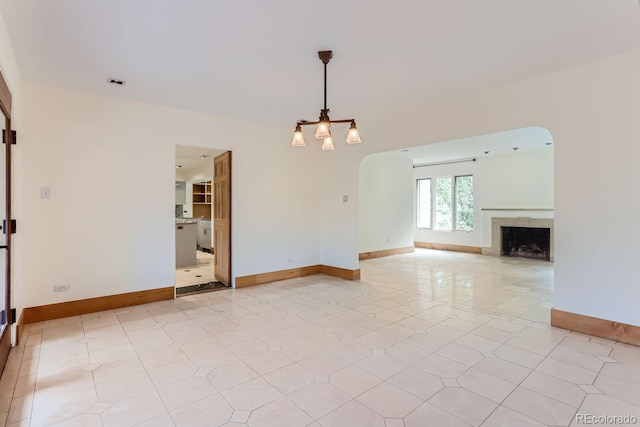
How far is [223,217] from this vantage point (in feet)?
17.3

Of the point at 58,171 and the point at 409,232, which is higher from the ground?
the point at 58,171

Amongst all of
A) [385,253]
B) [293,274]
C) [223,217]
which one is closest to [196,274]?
[223,217]

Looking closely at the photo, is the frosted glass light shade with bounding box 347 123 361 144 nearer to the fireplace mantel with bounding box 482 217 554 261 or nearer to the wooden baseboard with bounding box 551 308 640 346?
the wooden baseboard with bounding box 551 308 640 346

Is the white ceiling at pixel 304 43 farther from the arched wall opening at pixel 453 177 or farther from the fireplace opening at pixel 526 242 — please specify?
the fireplace opening at pixel 526 242

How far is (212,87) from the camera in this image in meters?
3.65

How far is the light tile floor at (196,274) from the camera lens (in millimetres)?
5402

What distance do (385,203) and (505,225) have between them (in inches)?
122

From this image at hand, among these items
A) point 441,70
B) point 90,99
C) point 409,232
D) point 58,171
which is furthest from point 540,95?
point 409,232

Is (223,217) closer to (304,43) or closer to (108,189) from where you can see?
(108,189)

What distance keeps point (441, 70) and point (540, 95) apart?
1166 millimetres

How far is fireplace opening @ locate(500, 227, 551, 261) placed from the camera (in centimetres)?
782

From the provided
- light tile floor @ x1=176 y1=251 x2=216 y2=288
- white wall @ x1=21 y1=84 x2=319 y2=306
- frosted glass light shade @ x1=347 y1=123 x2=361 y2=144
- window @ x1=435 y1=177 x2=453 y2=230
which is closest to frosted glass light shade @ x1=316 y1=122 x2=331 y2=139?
frosted glass light shade @ x1=347 y1=123 x2=361 y2=144

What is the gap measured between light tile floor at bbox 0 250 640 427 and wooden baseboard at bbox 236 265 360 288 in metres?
0.84

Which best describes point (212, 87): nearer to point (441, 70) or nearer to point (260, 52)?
point (260, 52)
